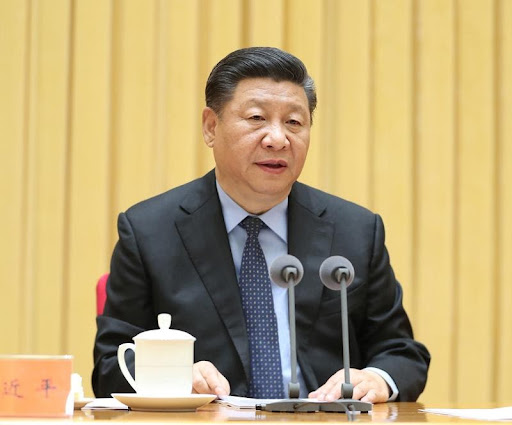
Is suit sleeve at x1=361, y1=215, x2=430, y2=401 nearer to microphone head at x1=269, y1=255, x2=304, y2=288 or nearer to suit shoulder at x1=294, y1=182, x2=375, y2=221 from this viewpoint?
suit shoulder at x1=294, y1=182, x2=375, y2=221

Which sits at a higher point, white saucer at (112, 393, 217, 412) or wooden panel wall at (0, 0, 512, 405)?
wooden panel wall at (0, 0, 512, 405)

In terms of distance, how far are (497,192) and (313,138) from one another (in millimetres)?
730

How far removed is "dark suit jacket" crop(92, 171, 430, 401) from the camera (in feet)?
7.52

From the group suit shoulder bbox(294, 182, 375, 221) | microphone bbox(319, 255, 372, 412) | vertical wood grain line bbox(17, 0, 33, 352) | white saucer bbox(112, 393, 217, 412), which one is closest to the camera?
white saucer bbox(112, 393, 217, 412)

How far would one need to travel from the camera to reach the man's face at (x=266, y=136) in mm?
2436

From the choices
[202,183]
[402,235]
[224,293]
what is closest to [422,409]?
[224,293]

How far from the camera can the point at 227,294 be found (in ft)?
7.70

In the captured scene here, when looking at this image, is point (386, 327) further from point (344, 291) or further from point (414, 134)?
point (414, 134)

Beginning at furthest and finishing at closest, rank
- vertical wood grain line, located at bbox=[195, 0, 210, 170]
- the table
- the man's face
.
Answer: vertical wood grain line, located at bbox=[195, 0, 210, 170]
the man's face
the table

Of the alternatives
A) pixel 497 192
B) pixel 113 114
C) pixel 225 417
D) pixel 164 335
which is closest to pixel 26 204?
pixel 113 114

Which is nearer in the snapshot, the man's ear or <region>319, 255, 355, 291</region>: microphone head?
<region>319, 255, 355, 291</region>: microphone head

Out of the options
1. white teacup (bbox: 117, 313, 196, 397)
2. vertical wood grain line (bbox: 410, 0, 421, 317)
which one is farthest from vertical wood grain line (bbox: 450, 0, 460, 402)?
white teacup (bbox: 117, 313, 196, 397)

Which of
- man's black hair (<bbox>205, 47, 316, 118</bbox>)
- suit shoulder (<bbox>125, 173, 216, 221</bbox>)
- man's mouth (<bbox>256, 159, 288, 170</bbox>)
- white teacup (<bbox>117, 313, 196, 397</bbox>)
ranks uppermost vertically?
man's black hair (<bbox>205, 47, 316, 118</bbox>)

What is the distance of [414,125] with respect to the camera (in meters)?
3.64
